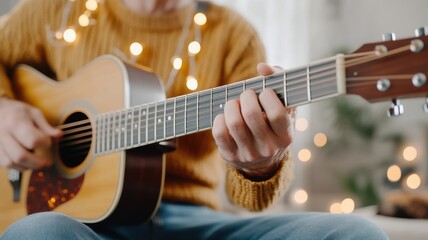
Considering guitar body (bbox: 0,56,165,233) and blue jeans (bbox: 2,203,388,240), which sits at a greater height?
guitar body (bbox: 0,56,165,233)

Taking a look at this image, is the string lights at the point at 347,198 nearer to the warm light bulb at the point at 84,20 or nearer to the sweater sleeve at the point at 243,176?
the sweater sleeve at the point at 243,176

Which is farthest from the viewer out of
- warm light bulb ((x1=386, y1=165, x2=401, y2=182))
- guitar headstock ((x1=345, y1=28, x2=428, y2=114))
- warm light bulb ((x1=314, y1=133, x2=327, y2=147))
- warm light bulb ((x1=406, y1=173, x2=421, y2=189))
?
warm light bulb ((x1=314, y1=133, x2=327, y2=147))

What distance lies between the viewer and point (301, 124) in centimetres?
316

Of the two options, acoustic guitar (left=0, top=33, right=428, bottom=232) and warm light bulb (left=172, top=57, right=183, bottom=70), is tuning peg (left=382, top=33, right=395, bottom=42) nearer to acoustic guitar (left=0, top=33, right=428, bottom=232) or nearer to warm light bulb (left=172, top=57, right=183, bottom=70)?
acoustic guitar (left=0, top=33, right=428, bottom=232)

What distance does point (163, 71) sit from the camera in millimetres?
1151

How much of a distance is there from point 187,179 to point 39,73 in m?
0.40

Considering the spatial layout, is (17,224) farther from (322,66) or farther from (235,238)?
(322,66)

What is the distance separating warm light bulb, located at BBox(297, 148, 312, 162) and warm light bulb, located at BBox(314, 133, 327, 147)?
0.24 feet

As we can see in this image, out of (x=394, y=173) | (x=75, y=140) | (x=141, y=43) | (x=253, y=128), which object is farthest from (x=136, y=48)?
(x=394, y=173)

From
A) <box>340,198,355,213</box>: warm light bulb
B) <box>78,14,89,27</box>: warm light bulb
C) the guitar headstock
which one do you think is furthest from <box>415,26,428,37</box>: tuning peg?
<box>340,198,355,213</box>: warm light bulb

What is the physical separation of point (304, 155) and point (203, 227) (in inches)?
88.3

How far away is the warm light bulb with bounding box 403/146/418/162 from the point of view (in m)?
2.97

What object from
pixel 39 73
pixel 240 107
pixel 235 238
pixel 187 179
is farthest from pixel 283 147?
pixel 39 73

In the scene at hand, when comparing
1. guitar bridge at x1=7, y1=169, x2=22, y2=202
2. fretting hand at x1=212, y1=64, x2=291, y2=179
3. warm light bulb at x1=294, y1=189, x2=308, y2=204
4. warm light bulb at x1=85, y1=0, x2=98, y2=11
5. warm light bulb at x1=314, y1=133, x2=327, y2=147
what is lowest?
warm light bulb at x1=294, y1=189, x2=308, y2=204
